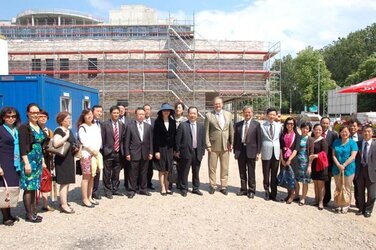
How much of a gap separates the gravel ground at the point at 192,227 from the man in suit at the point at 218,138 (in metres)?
0.63

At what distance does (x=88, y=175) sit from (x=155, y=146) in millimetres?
1483

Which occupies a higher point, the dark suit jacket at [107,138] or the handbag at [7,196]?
the dark suit jacket at [107,138]

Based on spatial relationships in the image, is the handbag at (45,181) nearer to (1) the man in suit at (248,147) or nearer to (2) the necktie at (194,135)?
(2) the necktie at (194,135)

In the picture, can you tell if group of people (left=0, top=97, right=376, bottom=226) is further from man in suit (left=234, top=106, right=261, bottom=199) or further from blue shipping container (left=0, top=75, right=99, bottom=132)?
A: blue shipping container (left=0, top=75, right=99, bottom=132)

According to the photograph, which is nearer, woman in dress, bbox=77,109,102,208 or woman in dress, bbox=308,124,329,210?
woman in dress, bbox=77,109,102,208

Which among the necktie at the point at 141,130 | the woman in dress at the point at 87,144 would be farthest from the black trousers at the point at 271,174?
the woman in dress at the point at 87,144

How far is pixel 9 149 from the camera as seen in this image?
4.97 meters

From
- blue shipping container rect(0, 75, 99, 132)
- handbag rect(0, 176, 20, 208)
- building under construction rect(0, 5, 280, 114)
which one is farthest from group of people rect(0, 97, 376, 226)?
building under construction rect(0, 5, 280, 114)

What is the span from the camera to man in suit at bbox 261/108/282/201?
6.65 metres

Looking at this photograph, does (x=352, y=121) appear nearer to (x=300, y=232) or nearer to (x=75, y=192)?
(x=300, y=232)

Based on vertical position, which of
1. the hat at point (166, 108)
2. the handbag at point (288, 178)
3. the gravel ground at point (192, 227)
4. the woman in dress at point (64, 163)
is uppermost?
the hat at point (166, 108)

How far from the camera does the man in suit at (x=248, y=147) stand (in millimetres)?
6824

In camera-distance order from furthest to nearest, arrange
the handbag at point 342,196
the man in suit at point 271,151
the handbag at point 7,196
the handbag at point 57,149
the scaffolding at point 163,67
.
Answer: the scaffolding at point 163,67, the man in suit at point 271,151, the handbag at point 342,196, the handbag at point 57,149, the handbag at point 7,196

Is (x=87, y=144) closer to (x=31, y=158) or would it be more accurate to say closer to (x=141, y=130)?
(x=31, y=158)
